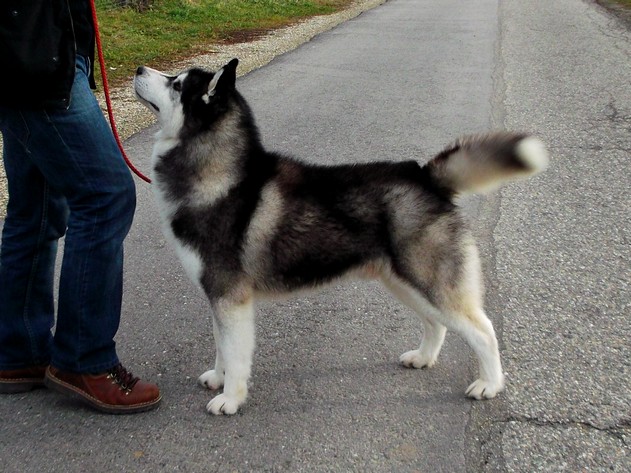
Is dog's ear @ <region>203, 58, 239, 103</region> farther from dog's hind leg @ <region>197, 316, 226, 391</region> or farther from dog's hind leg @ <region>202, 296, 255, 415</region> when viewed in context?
dog's hind leg @ <region>197, 316, 226, 391</region>

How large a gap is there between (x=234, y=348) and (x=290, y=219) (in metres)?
0.62

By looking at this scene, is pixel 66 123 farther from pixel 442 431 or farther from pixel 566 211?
pixel 566 211

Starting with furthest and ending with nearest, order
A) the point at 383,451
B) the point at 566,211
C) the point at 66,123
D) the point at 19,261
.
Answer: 1. the point at 566,211
2. the point at 19,261
3. the point at 383,451
4. the point at 66,123

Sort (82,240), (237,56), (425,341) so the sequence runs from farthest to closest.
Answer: (237,56) < (425,341) < (82,240)

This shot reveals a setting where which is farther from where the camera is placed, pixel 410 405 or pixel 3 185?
pixel 3 185

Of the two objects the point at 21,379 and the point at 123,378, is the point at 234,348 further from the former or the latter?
the point at 21,379

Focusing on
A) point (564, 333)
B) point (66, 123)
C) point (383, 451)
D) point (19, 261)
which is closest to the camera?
point (66, 123)

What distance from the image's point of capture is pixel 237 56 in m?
10.0

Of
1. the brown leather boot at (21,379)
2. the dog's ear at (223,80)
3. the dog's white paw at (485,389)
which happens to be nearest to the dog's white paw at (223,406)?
the brown leather boot at (21,379)

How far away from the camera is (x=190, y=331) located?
11.2ft

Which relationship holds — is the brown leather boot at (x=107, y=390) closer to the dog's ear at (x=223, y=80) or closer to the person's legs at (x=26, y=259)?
the person's legs at (x=26, y=259)

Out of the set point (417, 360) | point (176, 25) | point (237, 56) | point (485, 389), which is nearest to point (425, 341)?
point (417, 360)

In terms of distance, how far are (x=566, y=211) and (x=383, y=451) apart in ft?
9.93

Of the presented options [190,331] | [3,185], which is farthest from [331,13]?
[190,331]
